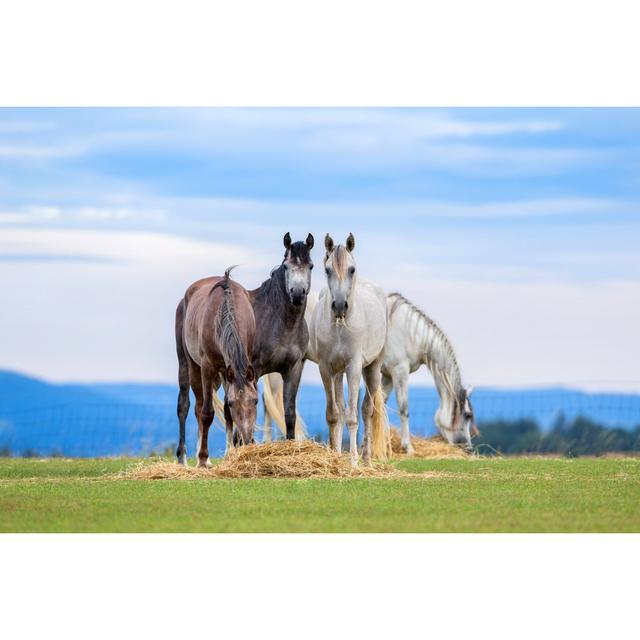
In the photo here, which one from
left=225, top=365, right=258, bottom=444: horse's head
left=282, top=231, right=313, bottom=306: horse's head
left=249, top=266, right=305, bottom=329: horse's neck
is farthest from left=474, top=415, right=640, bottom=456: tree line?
left=225, top=365, right=258, bottom=444: horse's head

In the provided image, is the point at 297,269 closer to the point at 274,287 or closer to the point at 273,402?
the point at 274,287

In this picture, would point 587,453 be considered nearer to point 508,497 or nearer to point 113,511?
point 508,497

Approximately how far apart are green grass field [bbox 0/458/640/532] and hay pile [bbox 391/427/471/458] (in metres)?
5.06

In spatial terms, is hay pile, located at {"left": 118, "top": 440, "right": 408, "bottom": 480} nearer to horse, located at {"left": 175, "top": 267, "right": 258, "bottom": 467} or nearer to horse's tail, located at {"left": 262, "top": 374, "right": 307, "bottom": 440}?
horse, located at {"left": 175, "top": 267, "right": 258, "bottom": 467}

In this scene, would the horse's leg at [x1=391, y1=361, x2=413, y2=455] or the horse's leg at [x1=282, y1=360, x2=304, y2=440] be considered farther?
the horse's leg at [x1=391, y1=361, x2=413, y2=455]

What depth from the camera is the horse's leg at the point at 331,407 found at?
480 inches

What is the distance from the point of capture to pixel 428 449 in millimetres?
17656

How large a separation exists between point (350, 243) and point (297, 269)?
2.29 feet

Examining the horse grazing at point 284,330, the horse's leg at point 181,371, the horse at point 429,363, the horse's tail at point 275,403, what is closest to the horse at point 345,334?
the horse grazing at point 284,330

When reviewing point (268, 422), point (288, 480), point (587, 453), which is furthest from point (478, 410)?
point (288, 480)

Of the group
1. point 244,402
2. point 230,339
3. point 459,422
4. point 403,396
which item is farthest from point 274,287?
point 459,422

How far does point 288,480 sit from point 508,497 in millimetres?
2339

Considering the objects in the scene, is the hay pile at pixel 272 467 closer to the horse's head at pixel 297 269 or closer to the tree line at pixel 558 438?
the horse's head at pixel 297 269

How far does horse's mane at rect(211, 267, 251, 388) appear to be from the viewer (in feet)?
35.7
